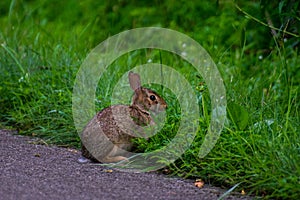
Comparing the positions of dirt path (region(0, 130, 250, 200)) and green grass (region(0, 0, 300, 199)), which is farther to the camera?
green grass (region(0, 0, 300, 199))

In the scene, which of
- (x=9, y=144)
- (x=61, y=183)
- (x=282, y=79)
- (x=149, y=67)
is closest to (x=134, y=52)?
(x=149, y=67)

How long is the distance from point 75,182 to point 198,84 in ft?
5.02

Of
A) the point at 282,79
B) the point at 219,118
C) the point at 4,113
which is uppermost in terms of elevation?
the point at 219,118

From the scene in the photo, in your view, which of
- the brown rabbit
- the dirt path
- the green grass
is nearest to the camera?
the dirt path

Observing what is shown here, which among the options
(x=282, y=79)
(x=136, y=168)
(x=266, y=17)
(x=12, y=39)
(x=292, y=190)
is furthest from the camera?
(x=12, y=39)

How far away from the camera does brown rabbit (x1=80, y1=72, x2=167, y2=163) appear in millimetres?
4434

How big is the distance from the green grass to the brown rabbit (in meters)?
0.14

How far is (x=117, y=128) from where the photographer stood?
14.8 ft

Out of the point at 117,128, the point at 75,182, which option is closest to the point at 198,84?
the point at 117,128

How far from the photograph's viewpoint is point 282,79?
5.96m

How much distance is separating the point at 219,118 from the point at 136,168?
2.18 ft

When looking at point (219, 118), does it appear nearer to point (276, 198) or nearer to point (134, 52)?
point (276, 198)

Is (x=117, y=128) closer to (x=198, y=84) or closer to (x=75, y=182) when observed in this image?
(x=75, y=182)

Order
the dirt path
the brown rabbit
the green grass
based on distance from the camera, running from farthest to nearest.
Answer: the brown rabbit → the green grass → the dirt path
